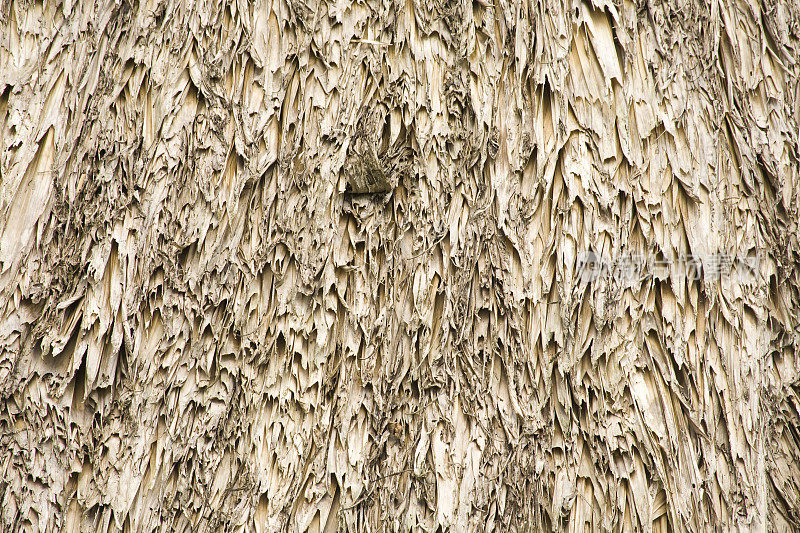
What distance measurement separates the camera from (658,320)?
106 cm

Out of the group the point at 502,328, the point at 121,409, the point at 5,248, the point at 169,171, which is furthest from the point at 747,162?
the point at 5,248

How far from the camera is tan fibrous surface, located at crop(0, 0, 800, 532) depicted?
1017mm

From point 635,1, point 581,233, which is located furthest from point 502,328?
point 635,1

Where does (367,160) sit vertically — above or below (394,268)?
above

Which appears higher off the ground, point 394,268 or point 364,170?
point 364,170

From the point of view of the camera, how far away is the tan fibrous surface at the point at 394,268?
40.0 inches

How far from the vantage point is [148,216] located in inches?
41.2

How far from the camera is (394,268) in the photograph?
1.05 m

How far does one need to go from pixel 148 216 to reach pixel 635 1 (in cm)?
105

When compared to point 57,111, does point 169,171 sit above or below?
below

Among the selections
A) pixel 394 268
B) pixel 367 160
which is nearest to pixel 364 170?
pixel 367 160

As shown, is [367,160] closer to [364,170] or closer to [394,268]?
[364,170]

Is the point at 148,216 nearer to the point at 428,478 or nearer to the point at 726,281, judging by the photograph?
the point at 428,478

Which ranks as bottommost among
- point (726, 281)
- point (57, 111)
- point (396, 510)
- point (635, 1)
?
point (396, 510)
